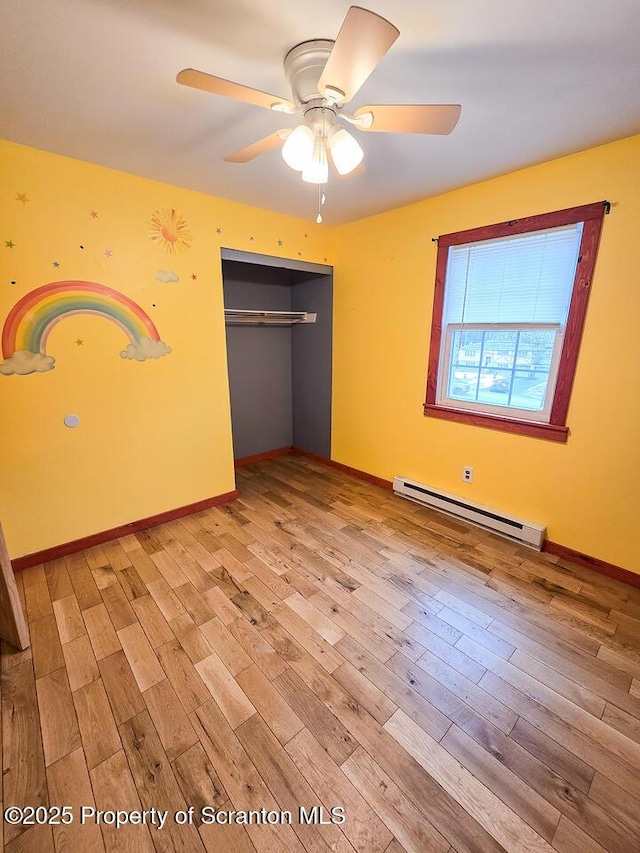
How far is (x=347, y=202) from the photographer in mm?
2672

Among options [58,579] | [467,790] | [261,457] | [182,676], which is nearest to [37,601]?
[58,579]

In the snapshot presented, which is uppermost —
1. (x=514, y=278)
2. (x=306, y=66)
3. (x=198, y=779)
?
(x=306, y=66)

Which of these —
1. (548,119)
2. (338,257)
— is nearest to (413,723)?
(548,119)

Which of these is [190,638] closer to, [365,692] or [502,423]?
[365,692]

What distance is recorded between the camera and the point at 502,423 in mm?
2459

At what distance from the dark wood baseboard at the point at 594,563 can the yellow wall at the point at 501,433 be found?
37 millimetres

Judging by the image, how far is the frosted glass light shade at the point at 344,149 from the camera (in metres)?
1.23

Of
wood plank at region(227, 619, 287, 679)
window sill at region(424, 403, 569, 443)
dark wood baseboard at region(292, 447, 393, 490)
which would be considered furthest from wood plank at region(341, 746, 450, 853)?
dark wood baseboard at region(292, 447, 393, 490)

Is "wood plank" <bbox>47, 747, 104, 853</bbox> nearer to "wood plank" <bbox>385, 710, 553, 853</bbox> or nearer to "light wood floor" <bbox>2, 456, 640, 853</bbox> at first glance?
"light wood floor" <bbox>2, 456, 640, 853</bbox>

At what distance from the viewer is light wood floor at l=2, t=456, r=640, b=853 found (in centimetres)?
106

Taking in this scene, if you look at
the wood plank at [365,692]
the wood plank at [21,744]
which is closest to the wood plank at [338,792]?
the wood plank at [365,692]

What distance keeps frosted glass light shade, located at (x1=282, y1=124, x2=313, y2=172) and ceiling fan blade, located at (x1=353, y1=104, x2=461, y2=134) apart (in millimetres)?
179

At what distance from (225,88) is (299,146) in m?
0.28

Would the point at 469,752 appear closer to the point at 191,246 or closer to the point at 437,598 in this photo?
the point at 437,598
